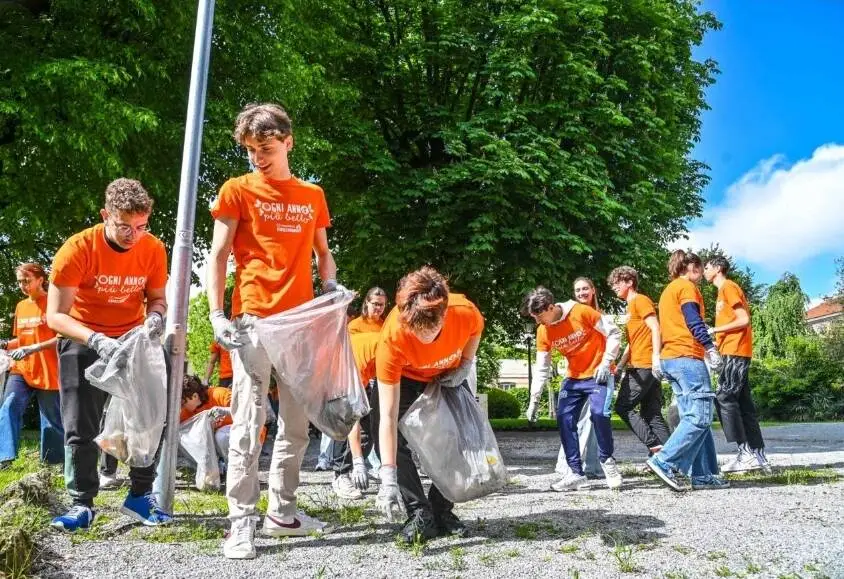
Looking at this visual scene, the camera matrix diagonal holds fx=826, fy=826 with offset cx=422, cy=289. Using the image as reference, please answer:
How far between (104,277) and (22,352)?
292 centimetres

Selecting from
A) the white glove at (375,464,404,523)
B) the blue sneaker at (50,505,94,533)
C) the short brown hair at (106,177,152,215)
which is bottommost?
the blue sneaker at (50,505,94,533)

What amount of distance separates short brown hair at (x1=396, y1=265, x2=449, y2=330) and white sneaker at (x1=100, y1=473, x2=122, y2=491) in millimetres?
3773

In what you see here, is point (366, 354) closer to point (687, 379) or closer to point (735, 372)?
point (687, 379)

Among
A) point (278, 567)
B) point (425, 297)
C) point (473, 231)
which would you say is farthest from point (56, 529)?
point (473, 231)

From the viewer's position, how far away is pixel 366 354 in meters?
6.22

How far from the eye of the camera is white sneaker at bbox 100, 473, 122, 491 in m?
6.62

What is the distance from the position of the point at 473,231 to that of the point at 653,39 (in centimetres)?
547

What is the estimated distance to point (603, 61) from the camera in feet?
51.8

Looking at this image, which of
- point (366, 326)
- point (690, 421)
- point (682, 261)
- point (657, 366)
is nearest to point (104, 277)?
point (366, 326)

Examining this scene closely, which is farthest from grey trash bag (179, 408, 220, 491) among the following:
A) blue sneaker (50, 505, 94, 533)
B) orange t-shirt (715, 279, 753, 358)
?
orange t-shirt (715, 279, 753, 358)

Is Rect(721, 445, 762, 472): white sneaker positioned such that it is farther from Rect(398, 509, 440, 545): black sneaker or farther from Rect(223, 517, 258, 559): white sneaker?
Rect(223, 517, 258, 559): white sneaker

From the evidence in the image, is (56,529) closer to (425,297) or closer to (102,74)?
(425,297)

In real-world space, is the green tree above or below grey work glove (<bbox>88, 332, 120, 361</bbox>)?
above

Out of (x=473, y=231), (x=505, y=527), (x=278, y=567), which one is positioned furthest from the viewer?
(x=473, y=231)
